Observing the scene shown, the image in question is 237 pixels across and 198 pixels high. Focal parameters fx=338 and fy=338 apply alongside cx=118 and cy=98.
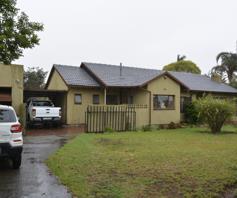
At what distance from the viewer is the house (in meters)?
24.1

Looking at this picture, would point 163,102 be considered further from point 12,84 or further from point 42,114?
point 12,84

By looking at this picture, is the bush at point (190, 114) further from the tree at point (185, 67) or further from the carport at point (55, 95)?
the tree at point (185, 67)

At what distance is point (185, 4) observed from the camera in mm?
14070

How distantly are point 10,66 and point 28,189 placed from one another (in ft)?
40.2

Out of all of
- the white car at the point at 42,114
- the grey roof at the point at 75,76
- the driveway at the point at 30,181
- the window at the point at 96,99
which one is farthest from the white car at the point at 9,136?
the window at the point at 96,99

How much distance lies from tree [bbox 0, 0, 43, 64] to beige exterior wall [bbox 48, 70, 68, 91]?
23.5 feet

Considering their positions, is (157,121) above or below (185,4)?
below

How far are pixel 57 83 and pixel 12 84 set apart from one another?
862 cm

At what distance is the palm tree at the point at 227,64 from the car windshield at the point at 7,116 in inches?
1510

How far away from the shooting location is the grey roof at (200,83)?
29.2m

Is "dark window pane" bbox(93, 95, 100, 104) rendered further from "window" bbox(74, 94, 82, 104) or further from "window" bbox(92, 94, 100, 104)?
"window" bbox(74, 94, 82, 104)

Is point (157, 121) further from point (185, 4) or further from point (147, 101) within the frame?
point (185, 4)

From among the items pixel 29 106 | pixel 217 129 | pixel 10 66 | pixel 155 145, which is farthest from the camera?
pixel 29 106

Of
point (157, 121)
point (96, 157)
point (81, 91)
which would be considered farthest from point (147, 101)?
point (96, 157)
